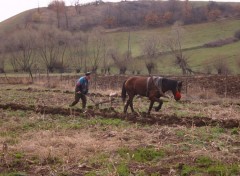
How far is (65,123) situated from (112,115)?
217 centimetres

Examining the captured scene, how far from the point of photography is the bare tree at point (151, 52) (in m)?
53.8

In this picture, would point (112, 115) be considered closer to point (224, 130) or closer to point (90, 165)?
point (224, 130)

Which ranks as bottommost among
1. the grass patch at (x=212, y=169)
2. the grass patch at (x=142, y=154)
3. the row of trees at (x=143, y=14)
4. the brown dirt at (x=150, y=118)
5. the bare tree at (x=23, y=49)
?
the brown dirt at (x=150, y=118)

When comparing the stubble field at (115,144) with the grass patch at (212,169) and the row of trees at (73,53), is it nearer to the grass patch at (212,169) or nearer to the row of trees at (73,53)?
the grass patch at (212,169)

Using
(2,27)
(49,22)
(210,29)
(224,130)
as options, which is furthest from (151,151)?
(2,27)

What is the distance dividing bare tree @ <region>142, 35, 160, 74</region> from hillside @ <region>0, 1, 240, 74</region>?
0.77 m

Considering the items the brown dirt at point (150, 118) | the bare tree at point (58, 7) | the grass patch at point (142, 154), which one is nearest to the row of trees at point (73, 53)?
the bare tree at point (58, 7)

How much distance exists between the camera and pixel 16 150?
917 cm

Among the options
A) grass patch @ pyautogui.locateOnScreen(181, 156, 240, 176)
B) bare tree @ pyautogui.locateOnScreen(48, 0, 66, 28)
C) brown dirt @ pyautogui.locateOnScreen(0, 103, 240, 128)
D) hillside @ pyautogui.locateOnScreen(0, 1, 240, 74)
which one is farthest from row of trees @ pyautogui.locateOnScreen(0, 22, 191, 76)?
grass patch @ pyautogui.locateOnScreen(181, 156, 240, 176)

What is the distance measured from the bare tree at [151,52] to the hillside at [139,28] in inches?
30.4

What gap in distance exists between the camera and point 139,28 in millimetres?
88562

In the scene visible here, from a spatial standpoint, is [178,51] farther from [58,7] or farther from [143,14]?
[58,7]

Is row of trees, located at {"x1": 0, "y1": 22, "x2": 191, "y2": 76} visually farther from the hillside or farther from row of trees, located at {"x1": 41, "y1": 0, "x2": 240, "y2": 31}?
row of trees, located at {"x1": 41, "y1": 0, "x2": 240, "y2": 31}

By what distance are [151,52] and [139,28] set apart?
3065 centimetres
